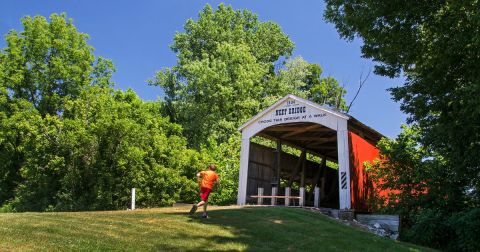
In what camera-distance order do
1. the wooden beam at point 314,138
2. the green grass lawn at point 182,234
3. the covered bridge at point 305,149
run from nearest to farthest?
1. the green grass lawn at point 182,234
2. the covered bridge at point 305,149
3. the wooden beam at point 314,138

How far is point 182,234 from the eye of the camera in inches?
429

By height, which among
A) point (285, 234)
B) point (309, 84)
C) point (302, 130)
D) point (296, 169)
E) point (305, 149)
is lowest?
point (285, 234)

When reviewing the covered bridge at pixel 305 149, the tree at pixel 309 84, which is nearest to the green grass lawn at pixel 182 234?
the covered bridge at pixel 305 149

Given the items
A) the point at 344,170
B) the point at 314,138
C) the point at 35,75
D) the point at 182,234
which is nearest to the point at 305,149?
the point at 314,138

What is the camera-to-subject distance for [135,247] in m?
9.12

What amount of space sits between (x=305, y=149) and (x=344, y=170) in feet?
25.2

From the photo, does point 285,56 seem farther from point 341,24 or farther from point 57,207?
point 341,24

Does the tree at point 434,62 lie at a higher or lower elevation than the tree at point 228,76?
lower

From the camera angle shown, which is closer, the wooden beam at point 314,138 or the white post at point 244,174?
the white post at point 244,174

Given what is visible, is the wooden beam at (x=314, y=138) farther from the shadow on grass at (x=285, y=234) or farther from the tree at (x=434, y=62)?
the shadow on grass at (x=285, y=234)

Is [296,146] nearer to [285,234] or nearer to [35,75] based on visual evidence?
[285,234]

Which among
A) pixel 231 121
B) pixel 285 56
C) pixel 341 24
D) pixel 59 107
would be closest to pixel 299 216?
pixel 341 24

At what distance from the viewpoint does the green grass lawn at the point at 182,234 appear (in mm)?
9102

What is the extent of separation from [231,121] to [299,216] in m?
24.1
